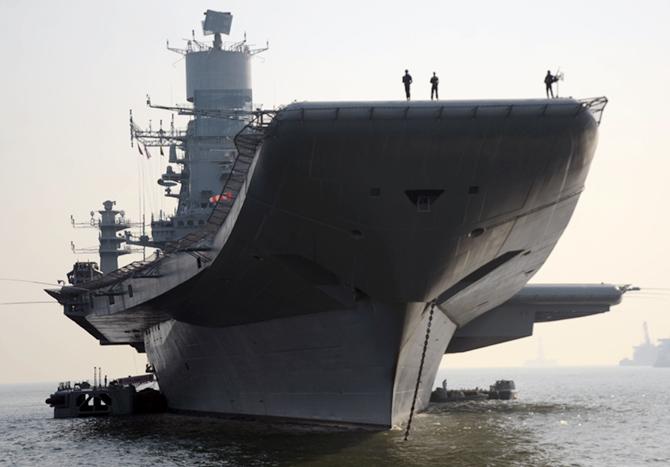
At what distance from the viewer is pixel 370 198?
1980cm

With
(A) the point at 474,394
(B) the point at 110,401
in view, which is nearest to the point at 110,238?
(B) the point at 110,401

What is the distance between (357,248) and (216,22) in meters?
28.2

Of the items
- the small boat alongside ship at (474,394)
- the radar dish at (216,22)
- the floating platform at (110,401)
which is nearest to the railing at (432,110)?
the floating platform at (110,401)

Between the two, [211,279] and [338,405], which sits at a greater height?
[211,279]

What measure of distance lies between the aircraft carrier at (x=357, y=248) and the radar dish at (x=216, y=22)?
17914mm

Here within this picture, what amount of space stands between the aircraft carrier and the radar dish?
17.9 m

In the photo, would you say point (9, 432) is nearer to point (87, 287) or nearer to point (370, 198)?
point (87, 287)

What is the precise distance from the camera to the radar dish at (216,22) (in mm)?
46719

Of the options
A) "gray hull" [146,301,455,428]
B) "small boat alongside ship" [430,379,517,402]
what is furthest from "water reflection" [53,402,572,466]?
"small boat alongside ship" [430,379,517,402]

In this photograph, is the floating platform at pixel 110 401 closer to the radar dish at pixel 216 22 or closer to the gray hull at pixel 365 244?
the gray hull at pixel 365 244

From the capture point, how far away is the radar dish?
1839 inches

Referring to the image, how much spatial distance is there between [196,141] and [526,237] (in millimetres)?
24474

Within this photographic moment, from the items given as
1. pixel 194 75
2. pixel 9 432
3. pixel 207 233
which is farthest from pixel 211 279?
pixel 194 75

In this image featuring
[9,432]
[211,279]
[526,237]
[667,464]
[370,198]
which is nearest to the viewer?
[370,198]
